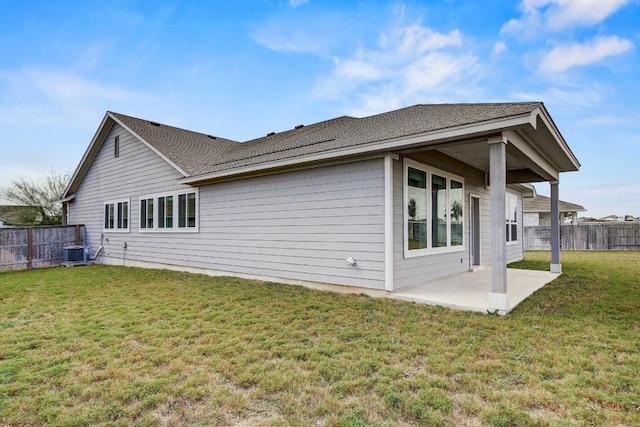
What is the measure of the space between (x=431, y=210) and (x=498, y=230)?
2.21 meters

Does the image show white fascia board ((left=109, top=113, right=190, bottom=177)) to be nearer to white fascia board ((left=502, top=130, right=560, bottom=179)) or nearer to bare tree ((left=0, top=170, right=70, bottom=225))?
white fascia board ((left=502, top=130, right=560, bottom=179))

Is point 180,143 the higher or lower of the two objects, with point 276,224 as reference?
higher

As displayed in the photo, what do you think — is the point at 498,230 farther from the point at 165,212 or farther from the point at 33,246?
the point at 33,246

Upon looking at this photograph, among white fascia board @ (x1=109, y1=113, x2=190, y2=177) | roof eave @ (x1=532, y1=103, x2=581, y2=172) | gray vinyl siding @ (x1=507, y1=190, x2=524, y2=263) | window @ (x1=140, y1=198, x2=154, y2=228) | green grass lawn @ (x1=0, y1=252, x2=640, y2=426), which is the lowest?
green grass lawn @ (x1=0, y1=252, x2=640, y2=426)

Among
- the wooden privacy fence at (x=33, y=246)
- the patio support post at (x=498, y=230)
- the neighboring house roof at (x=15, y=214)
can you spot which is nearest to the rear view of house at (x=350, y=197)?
the patio support post at (x=498, y=230)

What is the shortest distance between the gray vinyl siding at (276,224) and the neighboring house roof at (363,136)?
0.40 m

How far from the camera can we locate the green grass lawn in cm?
233

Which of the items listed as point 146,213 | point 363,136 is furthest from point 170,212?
point 363,136

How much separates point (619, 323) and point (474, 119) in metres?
3.10

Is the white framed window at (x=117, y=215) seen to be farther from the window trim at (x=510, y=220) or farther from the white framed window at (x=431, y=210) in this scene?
the window trim at (x=510, y=220)

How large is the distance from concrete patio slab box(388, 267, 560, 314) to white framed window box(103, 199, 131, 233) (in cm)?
971

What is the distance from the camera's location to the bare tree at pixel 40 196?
64.1 ft

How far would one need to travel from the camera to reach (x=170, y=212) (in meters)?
10.0

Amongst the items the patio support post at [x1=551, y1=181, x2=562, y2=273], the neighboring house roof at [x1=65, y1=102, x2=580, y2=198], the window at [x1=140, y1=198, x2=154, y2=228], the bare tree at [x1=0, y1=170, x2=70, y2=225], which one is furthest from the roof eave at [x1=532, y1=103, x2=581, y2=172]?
the bare tree at [x1=0, y1=170, x2=70, y2=225]
